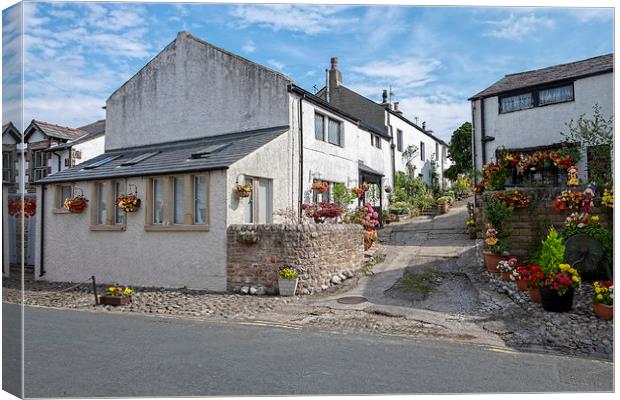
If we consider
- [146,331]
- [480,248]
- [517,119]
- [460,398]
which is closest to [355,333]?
[460,398]

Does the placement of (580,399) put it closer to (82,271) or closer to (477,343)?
(477,343)

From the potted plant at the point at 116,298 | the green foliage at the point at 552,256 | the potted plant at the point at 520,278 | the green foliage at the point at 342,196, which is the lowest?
the potted plant at the point at 116,298

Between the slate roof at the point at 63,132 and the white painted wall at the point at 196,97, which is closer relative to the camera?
the white painted wall at the point at 196,97

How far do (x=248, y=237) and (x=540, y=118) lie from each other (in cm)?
1069

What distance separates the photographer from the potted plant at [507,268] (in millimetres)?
10484

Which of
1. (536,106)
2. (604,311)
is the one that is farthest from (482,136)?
(604,311)

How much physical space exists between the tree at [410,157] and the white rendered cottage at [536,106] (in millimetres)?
8691

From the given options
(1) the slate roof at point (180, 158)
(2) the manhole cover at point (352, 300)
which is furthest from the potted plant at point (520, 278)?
(1) the slate roof at point (180, 158)

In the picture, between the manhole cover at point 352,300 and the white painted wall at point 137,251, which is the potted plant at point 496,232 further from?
the white painted wall at point 137,251

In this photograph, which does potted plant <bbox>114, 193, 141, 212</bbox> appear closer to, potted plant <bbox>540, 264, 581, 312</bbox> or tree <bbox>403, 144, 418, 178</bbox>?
potted plant <bbox>540, 264, 581, 312</bbox>

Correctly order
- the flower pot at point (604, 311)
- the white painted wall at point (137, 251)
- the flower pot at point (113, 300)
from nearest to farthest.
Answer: the flower pot at point (604, 311), the flower pot at point (113, 300), the white painted wall at point (137, 251)

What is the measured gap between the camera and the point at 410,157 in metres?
26.2

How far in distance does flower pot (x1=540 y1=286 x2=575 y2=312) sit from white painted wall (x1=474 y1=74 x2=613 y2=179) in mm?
6211

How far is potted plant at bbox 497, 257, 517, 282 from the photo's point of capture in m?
10.5
